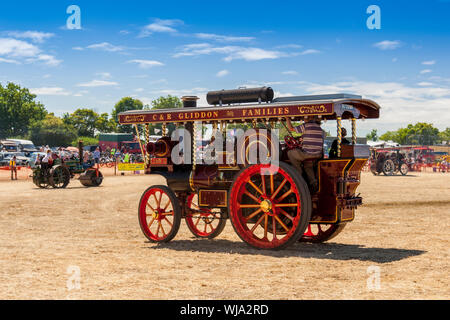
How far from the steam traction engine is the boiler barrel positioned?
2cm

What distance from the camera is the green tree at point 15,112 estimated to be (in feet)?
352

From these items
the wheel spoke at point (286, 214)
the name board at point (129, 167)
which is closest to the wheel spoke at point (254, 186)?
the wheel spoke at point (286, 214)

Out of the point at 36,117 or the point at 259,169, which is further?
the point at 36,117

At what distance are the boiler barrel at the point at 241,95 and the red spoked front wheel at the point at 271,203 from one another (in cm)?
118

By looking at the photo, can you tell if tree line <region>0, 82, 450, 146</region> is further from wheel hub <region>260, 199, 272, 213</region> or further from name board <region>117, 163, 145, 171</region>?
wheel hub <region>260, 199, 272, 213</region>

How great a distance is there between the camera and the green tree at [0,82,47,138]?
10731 cm

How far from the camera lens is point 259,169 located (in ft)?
30.2

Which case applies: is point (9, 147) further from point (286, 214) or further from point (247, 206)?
point (286, 214)

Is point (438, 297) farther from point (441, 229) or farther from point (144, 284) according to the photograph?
point (441, 229)

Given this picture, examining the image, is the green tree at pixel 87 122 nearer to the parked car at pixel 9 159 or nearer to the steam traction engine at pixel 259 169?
the parked car at pixel 9 159

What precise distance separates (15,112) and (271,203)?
107168 mm

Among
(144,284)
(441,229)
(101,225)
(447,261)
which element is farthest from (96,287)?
(441,229)

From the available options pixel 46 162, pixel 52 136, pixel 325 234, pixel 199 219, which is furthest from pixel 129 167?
pixel 52 136

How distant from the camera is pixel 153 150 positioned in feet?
35.1
